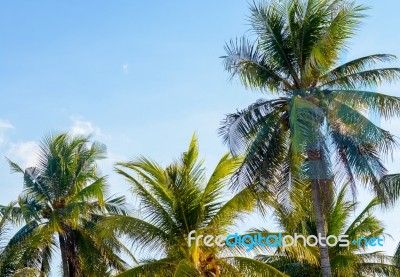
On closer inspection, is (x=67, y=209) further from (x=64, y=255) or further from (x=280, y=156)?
(x=280, y=156)

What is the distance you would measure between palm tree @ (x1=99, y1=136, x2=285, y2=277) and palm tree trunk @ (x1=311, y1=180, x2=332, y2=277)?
1.67 m

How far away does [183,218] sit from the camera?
737 inches

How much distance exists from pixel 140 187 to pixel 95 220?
462cm

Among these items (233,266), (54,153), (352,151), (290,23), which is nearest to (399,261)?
(352,151)

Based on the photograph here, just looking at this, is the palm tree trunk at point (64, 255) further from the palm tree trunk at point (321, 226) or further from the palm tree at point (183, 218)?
the palm tree trunk at point (321, 226)

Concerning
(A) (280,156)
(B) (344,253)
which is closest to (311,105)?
(A) (280,156)

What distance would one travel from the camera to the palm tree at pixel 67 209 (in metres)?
22.1

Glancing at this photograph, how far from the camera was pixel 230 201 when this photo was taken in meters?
18.6

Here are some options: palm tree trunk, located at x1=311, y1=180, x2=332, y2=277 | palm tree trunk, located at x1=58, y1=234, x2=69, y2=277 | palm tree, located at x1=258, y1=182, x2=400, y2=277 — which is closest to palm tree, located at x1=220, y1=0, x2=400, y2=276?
palm tree trunk, located at x1=311, y1=180, x2=332, y2=277

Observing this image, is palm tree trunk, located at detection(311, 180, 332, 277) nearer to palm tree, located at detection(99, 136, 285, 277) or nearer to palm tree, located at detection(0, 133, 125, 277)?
palm tree, located at detection(99, 136, 285, 277)

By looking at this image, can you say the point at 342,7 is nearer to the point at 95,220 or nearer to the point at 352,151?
the point at 352,151

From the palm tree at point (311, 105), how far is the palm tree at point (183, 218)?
57.4 inches

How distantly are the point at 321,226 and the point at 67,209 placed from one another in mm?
8464

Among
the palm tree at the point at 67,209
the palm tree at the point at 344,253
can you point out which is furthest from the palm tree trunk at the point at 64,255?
the palm tree at the point at 344,253
